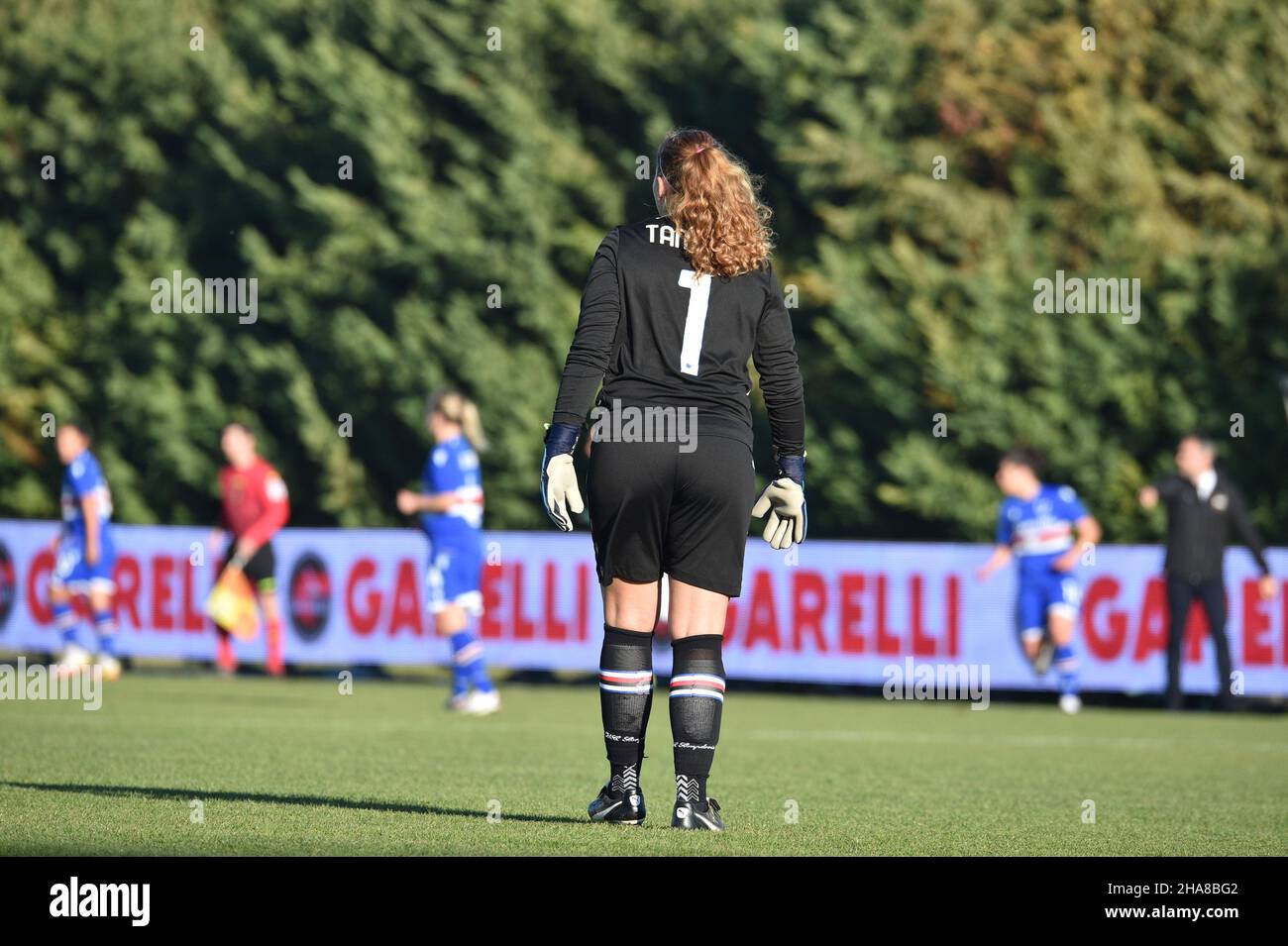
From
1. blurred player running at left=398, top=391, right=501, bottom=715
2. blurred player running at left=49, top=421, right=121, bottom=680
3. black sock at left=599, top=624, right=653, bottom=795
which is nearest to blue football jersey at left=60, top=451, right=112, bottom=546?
blurred player running at left=49, top=421, right=121, bottom=680

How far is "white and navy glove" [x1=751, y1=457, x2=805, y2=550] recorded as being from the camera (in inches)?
292

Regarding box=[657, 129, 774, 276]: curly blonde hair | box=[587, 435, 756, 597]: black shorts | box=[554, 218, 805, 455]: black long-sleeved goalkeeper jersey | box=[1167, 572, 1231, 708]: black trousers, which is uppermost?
box=[657, 129, 774, 276]: curly blonde hair

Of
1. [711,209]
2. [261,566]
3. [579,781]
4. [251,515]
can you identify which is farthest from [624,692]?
[251,515]

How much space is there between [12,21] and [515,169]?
8.16 m

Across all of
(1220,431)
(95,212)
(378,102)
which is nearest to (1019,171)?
(1220,431)

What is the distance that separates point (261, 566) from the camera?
61.3 feet

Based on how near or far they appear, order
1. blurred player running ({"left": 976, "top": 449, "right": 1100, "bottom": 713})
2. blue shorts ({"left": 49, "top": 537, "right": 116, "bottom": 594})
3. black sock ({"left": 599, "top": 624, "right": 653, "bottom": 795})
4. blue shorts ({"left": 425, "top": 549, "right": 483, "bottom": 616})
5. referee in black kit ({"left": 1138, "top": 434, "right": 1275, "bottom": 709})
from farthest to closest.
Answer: blue shorts ({"left": 49, "top": 537, "right": 116, "bottom": 594}) < blurred player running ({"left": 976, "top": 449, "right": 1100, "bottom": 713}) < referee in black kit ({"left": 1138, "top": 434, "right": 1275, "bottom": 709}) < blue shorts ({"left": 425, "top": 549, "right": 483, "bottom": 616}) < black sock ({"left": 599, "top": 624, "right": 653, "bottom": 795})

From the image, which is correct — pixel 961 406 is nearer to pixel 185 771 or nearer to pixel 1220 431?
pixel 1220 431

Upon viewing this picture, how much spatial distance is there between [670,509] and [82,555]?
472 inches

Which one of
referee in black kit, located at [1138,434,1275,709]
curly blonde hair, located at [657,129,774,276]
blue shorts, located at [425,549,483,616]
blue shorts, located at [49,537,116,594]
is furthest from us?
blue shorts, located at [49,537,116,594]

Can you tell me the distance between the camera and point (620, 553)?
7.20 meters

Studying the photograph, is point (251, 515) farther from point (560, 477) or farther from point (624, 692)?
point (560, 477)

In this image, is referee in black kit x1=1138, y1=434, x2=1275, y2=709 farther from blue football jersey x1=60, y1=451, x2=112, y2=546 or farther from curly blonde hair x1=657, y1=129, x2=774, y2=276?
curly blonde hair x1=657, y1=129, x2=774, y2=276
